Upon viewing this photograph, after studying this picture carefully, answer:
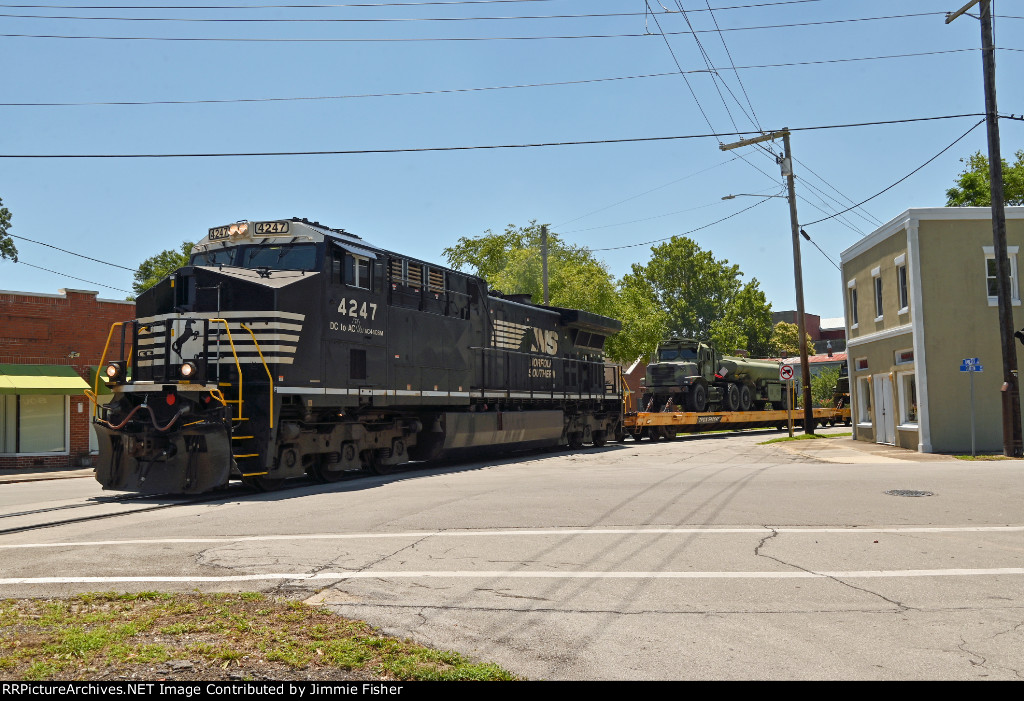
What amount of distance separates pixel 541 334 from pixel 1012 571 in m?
17.7

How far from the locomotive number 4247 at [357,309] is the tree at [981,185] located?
40896mm

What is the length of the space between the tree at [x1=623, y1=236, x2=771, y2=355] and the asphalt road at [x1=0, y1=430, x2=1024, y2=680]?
72.5m

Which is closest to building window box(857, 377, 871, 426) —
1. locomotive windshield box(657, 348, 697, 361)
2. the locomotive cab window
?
locomotive windshield box(657, 348, 697, 361)

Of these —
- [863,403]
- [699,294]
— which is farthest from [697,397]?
[699,294]

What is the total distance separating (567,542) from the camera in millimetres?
9008

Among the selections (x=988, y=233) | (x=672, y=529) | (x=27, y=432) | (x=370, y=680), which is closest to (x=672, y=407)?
(x=988, y=233)

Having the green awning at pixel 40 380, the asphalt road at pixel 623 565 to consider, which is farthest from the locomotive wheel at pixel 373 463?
the green awning at pixel 40 380

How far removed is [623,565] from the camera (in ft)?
25.7

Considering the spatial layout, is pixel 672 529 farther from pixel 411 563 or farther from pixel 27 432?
pixel 27 432

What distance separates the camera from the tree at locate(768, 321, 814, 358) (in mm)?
92375

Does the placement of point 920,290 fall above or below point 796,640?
above

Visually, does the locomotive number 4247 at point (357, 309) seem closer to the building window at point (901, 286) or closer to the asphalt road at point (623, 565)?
the asphalt road at point (623, 565)

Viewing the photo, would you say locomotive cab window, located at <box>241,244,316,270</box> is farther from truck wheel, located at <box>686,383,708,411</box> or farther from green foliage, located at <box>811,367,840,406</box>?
green foliage, located at <box>811,367,840,406</box>

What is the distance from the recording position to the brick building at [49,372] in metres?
24.4
